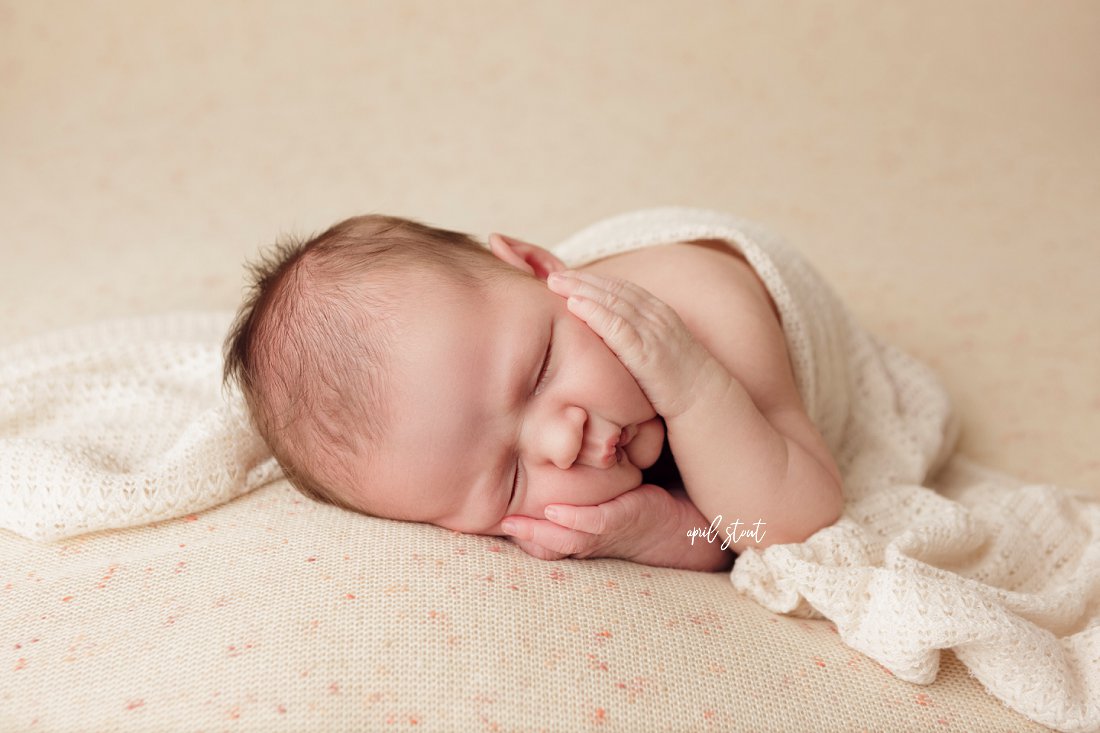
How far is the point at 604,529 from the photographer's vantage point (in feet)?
4.00

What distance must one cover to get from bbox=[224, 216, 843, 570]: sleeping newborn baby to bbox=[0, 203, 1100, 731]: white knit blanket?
0.10 meters

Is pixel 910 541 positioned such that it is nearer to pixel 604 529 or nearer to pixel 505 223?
pixel 604 529

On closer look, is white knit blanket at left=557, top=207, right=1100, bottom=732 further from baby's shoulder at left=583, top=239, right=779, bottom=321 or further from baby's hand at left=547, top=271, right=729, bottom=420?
baby's hand at left=547, top=271, right=729, bottom=420

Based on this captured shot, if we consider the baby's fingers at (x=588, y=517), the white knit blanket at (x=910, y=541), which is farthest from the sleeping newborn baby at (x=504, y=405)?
the white knit blanket at (x=910, y=541)

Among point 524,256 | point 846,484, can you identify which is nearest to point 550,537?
point 524,256

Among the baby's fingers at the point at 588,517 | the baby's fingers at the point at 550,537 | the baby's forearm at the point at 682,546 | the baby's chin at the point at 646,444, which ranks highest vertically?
the baby's chin at the point at 646,444

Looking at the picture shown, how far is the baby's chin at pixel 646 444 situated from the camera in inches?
51.6

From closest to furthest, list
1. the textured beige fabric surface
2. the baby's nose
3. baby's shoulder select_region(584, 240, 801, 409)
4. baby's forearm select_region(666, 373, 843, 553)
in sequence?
the textured beige fabric surface, the baby's nose, baby's forearm select_region(666, 373, 843, 553), baby's shoulder select_region(584, 240, 801, 409)

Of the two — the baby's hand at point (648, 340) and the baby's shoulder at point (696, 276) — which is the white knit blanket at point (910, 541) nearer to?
the baby's shoulder at point (696, 276)

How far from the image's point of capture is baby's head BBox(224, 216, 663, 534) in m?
1.17

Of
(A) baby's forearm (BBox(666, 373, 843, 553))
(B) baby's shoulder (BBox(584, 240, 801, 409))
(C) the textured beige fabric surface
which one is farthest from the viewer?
(B) baby's shoulder (BBox(584, 240, 801, 409))

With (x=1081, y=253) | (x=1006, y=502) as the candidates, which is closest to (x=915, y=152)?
(x=1081, y=253)

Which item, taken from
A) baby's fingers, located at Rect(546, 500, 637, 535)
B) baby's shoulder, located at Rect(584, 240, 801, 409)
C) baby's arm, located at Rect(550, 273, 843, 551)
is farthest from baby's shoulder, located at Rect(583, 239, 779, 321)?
baby's fingers, located at Rect(546, 500, 637, 535)

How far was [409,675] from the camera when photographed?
0.97 metres
